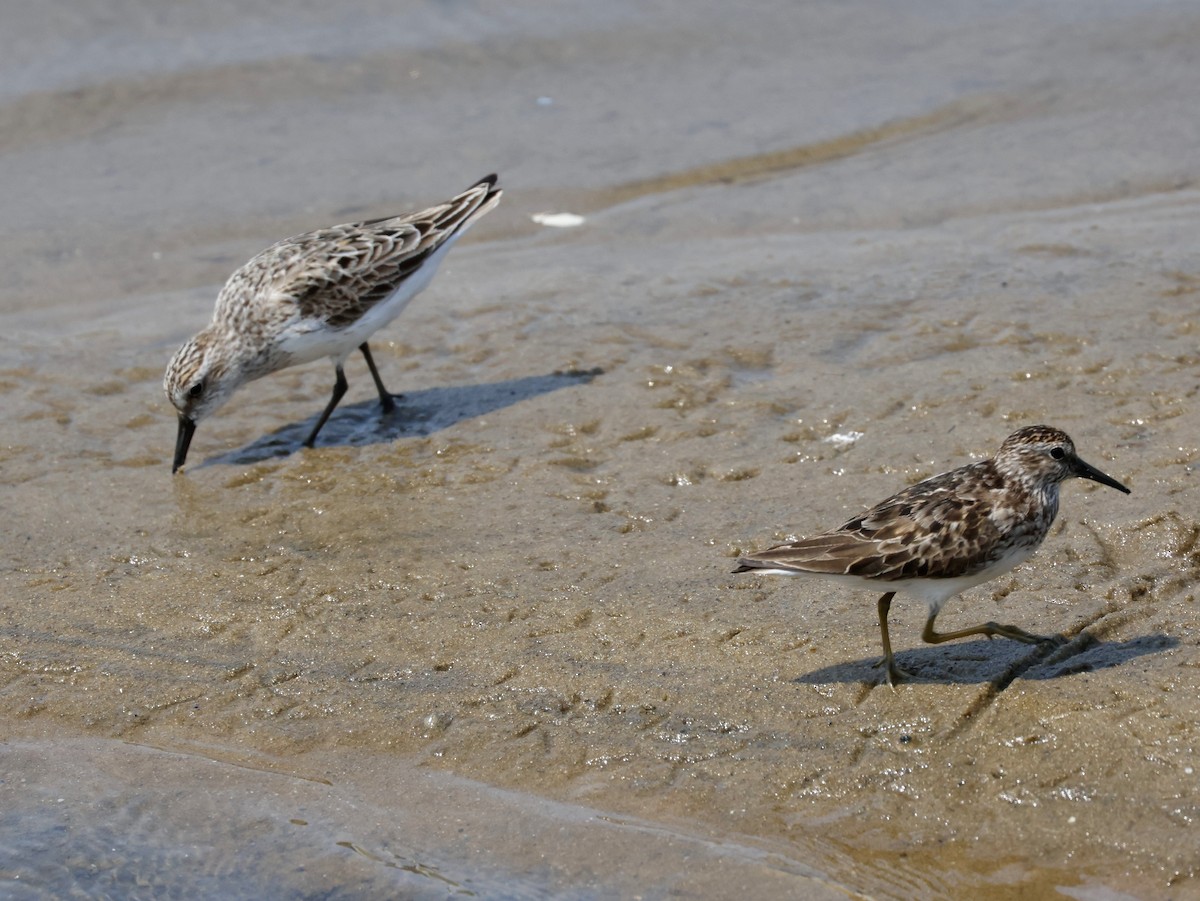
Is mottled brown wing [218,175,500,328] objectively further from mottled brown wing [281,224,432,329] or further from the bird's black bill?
the bird's black bill

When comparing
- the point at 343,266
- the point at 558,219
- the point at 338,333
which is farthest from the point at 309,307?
the point at 558,219

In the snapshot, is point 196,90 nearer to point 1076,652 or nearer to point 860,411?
point 860,411

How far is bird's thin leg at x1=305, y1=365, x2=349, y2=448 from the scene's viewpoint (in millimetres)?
8797

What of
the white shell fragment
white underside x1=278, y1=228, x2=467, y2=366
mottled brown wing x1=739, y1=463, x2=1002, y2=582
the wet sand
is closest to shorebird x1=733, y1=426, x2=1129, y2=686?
mottled brown wing x1=739, y1=463, x2=1002, y2=582

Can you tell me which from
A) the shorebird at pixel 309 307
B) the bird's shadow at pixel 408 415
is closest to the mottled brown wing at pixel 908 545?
the bird's shadow at pixel 408 415

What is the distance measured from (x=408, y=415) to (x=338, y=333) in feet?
2.23

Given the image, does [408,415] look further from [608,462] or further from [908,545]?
[908,545]

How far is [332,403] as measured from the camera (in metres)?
8.98

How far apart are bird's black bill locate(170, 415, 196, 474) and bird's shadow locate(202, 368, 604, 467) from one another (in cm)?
17

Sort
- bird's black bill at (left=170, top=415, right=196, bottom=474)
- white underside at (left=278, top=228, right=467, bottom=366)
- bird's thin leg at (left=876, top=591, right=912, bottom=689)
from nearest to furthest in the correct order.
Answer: bird's thin leg at (left=876, top=591, right=912, bottom=689), bird's black bill at (left=170, top=415, right=196, bottom=474), white underside at (left=278, top=228, right=467, bottom=366)

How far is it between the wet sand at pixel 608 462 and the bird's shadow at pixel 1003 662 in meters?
0.02

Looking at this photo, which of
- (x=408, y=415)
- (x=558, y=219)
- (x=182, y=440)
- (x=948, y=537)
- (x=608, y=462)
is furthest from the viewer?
(x=558, y=219)

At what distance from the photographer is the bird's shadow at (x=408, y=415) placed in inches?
347

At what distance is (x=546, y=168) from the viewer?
12555mm
